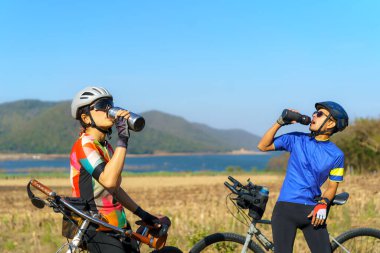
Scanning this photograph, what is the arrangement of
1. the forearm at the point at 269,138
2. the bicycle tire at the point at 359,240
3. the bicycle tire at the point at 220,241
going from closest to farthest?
1. the forearm at the point at 269,138
2. the bicycle tire at the point at 220,241
3. the bicycle tire at the point at 359,240

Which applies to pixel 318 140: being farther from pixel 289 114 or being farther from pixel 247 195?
pixel 247 195

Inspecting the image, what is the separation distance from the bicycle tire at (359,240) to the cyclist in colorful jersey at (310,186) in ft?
2.11

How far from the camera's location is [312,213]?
16.1ft

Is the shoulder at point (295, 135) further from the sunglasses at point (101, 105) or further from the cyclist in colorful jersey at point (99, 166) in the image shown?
the sunglasses at point (101, 105)

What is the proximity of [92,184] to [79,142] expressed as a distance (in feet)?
1.10

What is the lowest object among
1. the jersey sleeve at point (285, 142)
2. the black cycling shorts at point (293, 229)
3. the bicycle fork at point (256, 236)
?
the bicycle fork at point (256, 236)

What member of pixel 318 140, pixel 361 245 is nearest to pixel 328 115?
pixel 318 140

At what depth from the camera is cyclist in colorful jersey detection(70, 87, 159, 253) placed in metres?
3.65

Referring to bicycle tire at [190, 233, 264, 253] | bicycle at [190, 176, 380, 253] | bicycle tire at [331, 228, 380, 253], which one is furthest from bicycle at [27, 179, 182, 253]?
bicycle tire at [331, 228, 380, 253]

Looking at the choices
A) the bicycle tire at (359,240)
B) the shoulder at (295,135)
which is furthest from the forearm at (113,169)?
the bicycle tire at (359,240)

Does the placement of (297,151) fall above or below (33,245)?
above

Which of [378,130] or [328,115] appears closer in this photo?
[328,115]

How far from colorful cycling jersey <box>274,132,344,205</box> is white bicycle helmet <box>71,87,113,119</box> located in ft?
6.47

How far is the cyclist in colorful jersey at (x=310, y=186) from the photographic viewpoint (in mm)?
4980
